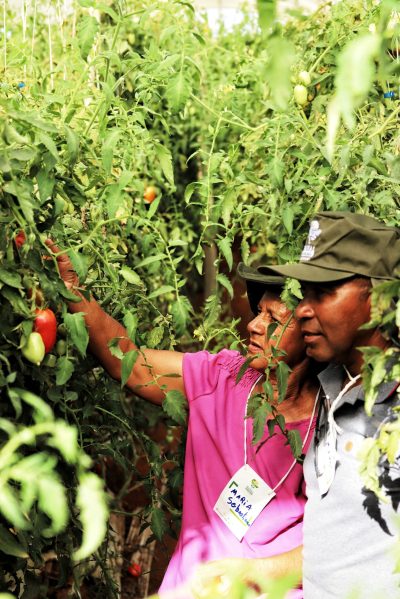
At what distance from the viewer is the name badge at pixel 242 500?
1.67m

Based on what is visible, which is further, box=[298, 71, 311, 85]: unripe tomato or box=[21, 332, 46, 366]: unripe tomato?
box=[298, 71, 311, 85]: unripe tomato

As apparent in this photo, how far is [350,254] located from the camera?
1.41m

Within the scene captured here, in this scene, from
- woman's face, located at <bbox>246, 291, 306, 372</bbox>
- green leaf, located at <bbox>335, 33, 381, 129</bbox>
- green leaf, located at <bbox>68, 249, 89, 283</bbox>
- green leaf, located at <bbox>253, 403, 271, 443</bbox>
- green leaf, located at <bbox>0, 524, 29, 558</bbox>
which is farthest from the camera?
woman's face, located at <bbox>246, 291, 306, 372</bbox>

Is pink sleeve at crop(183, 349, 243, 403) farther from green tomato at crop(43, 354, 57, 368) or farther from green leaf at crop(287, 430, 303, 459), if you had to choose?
green tomato at crop(43, 354, 57, 368)

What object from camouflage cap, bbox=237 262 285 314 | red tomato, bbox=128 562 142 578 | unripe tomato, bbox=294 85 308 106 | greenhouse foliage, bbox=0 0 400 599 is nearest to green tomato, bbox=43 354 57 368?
greenhouse foliage, bbox=0 0 400 599

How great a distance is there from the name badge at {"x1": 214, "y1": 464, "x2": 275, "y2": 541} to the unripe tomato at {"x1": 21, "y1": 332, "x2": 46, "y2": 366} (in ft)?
1.86

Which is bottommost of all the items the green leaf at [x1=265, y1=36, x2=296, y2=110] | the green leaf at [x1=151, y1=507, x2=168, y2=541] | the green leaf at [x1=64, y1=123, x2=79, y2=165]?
the green leaf at [x1=151, y1=507, x2=168, y2=541]

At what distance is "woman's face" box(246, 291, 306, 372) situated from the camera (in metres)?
1.70

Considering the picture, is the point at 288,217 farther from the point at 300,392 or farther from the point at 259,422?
the point at 259,422

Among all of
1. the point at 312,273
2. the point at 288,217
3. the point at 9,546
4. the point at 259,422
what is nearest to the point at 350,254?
the point at 312,273

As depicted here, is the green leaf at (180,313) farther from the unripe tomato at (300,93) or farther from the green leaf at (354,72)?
the green leaf at (354,72)

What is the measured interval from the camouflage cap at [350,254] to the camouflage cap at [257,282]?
0.25 meters

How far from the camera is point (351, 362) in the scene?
1473 mm

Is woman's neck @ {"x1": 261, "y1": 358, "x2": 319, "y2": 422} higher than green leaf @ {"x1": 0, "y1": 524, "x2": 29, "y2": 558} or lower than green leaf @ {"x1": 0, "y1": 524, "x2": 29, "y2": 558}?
lower
